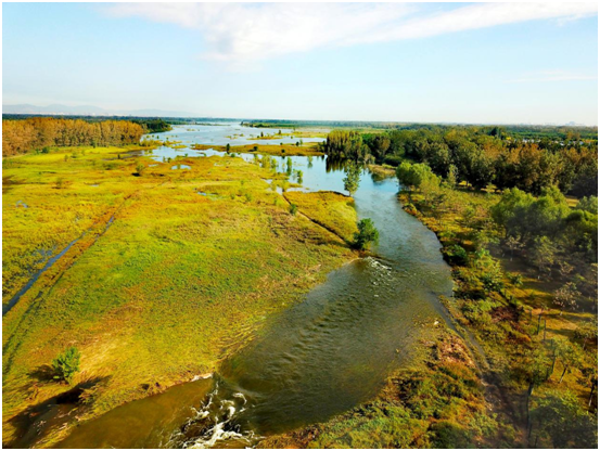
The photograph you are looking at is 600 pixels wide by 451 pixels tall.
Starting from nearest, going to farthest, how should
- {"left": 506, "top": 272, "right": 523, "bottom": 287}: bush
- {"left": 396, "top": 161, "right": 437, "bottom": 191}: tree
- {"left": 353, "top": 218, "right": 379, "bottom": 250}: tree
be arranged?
1. {"left": 506, "top": 272, "right": 523, "bottom": 287}: bush
2. {"left": 353, "top": 218, "right": 379, "bottom": 250}: tree
3. {"left": 396, "top": 161, "right": 437, "bottom": 191}: tree

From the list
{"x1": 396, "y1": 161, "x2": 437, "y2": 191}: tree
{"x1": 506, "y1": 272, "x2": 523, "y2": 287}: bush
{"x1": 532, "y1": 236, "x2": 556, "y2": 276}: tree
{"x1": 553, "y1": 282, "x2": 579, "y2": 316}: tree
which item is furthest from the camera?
{"x1": 396, "y1": 161, "x2": 437, "y2": 191}: tree

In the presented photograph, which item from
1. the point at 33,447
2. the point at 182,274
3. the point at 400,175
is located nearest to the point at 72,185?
the point at 182,274

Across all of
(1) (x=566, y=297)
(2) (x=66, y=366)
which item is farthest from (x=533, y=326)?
(2) (x=66, y=366)

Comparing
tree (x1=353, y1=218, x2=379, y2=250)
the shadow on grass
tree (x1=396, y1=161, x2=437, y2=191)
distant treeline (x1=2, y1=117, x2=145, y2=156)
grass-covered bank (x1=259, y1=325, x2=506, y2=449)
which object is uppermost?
distant treeline (x1=2, y1=117, x2=145, y2=156)

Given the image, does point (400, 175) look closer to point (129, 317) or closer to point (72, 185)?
point (129, 317)

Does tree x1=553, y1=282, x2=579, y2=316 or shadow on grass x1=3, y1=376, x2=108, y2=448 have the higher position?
tree x1=553, y1=282, x2=579, y2=316

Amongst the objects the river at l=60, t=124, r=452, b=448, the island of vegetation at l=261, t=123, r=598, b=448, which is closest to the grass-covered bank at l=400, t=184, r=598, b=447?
the island of vegetation at l=261, t=123, r=598, b=448

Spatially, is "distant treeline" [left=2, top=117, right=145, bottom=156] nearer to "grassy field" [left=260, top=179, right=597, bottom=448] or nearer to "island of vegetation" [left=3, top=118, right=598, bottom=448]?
"island of vegetation" [left=3, top=118, right=598, bottom=448]
